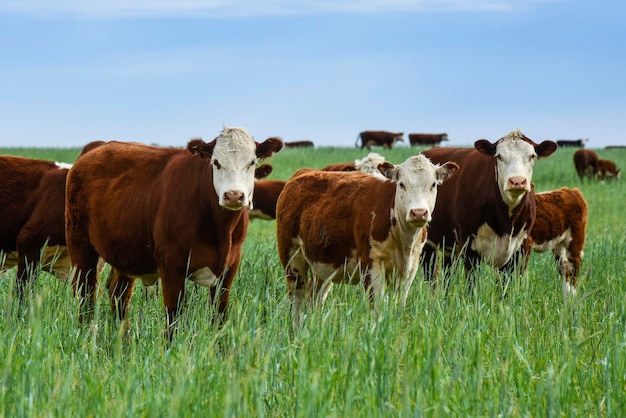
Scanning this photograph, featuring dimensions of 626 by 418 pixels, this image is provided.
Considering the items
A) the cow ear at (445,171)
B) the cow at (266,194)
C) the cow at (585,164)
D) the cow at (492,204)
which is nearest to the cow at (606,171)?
the cow at (585,164)

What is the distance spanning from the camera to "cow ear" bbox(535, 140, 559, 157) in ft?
27.7

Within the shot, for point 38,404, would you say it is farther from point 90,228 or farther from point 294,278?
point 294,278

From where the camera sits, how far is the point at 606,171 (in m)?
35.8

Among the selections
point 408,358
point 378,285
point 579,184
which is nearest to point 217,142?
point 378,285

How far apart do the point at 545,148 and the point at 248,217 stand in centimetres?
314

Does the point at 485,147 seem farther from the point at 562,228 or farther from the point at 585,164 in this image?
the point at 585,164

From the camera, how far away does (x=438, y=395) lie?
405 cm

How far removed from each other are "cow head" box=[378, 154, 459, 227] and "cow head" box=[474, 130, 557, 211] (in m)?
1.22

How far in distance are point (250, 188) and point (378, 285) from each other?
1436 millimetres

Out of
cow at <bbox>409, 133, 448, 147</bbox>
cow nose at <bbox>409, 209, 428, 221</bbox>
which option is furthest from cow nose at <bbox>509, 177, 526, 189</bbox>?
cow at <bbox>409, 133, 448, 147</bbox>

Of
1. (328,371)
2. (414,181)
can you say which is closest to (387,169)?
(414,181)

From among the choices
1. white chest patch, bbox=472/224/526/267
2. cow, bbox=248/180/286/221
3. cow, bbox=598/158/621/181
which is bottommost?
cow, bbox=598/158/621/181

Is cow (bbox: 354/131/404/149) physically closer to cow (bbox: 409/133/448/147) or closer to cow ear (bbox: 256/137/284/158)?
cow (bbox: 409/133/448/147)

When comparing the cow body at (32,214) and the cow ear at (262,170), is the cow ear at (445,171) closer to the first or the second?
the cow ear at (262,170)
